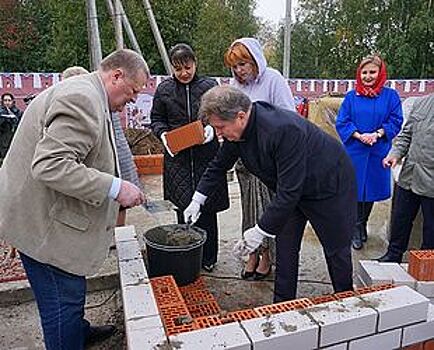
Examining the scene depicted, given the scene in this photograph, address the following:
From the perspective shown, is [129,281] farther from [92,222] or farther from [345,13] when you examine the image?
[345,13]

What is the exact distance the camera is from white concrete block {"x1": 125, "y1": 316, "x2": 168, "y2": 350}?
60.2 inches

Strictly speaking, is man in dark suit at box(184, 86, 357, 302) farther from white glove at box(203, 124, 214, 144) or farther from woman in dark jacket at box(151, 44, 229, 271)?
woman in dark jacket at box(151, 44, 229, 271)

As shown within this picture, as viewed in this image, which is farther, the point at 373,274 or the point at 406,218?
the point at 406,218

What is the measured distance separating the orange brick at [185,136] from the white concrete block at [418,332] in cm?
164

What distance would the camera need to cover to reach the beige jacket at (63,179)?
1683 millimetres

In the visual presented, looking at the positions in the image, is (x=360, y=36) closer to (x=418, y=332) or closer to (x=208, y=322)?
(x=418, y=332)

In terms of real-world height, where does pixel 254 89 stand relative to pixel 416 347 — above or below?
above

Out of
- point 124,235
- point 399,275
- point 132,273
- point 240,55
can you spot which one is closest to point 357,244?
point 399,275

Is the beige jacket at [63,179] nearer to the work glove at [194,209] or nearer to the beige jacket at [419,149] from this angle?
the work glove at [194,209]

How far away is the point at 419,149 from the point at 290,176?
4.31ft

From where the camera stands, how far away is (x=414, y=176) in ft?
9.70

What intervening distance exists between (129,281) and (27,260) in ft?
1.41

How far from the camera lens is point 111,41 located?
1583cm

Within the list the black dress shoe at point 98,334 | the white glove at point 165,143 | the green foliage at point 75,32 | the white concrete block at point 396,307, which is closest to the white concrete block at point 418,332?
the white concrete block at point 396,307
